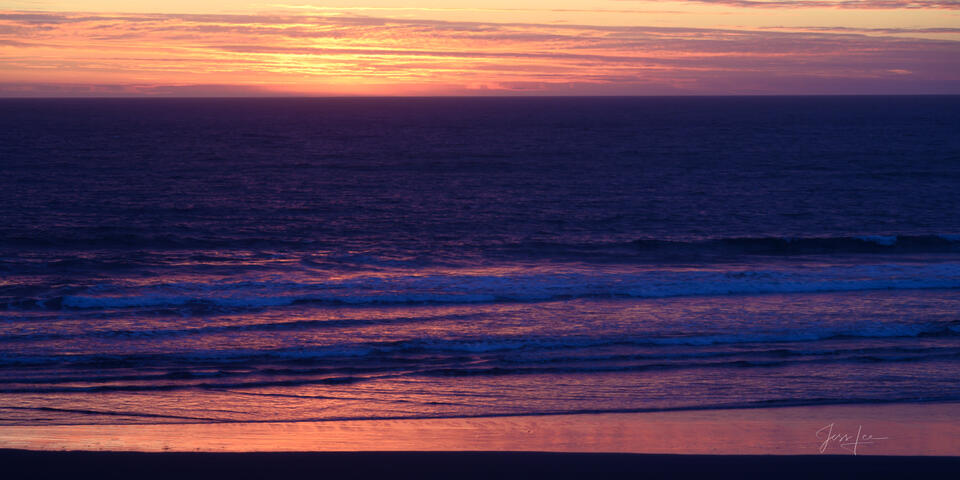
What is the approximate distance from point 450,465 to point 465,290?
907 cm

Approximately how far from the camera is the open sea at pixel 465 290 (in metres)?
9.30

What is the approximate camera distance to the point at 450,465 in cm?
671

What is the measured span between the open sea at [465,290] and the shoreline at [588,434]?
1.15ft

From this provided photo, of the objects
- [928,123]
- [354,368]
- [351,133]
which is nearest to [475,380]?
[354,368]

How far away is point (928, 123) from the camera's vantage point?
76250 mm

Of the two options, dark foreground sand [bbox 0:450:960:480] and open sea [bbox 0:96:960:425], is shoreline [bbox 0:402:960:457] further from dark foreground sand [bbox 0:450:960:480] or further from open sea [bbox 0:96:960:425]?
open sea [bbox 0:96:960:425]

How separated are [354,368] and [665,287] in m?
7.77

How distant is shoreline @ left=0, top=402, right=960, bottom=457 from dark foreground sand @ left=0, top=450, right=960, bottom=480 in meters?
0.22
